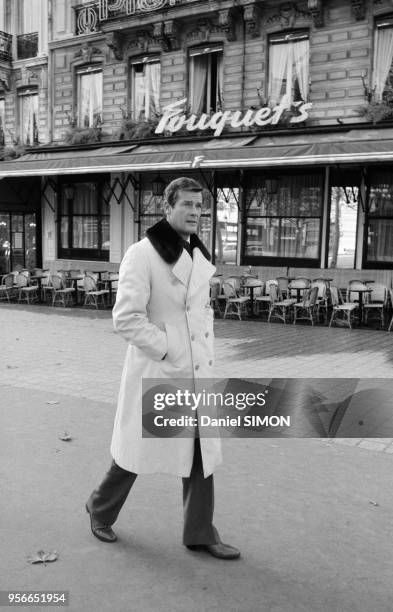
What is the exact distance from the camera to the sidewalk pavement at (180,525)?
2.98 metres

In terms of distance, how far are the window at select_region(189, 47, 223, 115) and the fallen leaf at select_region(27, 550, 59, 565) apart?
52.2 ft

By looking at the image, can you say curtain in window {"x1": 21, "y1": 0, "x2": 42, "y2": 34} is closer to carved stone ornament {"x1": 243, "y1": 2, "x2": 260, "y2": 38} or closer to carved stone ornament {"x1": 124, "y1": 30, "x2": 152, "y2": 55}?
carved stone ornament {"x1": 124, "y1": 30, "x2": 152, "y2": 55}

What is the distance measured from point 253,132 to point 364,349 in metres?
8.31

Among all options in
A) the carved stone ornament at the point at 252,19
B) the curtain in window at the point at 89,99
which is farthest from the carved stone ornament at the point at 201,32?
the curtain in window at the point at 89,99

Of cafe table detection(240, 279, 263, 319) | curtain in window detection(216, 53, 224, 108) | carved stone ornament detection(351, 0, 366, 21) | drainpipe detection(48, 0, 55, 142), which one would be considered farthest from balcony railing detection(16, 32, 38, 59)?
cafe table detection(240, 279, 263, 319)

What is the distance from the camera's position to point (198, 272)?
332 cm

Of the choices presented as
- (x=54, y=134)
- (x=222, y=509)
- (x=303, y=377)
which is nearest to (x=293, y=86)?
(x=54, y=134)

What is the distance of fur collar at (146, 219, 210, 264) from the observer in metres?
3.24

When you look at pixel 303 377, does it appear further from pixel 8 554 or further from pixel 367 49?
pixel 367 49

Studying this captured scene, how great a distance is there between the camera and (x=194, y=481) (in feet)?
10.8

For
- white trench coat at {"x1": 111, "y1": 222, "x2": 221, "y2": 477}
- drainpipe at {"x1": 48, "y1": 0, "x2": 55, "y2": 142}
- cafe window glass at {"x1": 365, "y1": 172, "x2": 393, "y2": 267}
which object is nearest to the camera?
white trench coat at {"x1": 111, "y1": 222, "x2": 221, "y2": 477}

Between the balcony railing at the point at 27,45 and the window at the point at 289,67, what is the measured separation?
956 centimetres

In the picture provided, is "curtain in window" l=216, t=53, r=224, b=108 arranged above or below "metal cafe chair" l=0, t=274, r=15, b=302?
above

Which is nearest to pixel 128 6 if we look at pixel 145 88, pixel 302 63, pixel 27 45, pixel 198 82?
pixel 145 88
